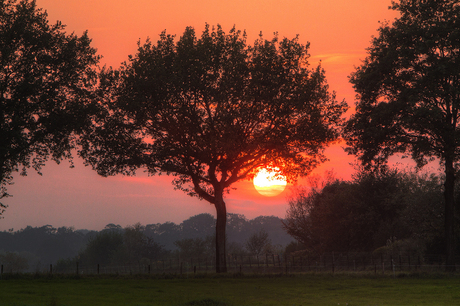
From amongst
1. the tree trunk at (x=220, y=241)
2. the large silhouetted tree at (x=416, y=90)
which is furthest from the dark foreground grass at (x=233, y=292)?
the large silhouetted tree at (x=416, y=90)

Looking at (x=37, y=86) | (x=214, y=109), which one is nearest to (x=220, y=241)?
(x=214, y=109)

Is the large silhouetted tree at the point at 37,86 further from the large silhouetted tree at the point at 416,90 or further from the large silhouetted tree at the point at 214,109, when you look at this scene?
the large silhouetted tree at the point at 416,90

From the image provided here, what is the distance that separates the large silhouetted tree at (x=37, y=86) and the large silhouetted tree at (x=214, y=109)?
3.29m

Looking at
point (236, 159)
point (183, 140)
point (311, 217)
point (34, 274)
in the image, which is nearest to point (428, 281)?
point (236, 159)

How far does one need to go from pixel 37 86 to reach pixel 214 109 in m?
16.0

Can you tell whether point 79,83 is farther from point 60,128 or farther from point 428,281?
point 428,281

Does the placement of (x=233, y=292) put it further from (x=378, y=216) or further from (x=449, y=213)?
(x=378, y=216)

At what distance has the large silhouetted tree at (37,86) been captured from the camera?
126 ft

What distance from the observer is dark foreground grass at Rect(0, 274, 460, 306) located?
82.9ft

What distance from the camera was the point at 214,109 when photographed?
43.6 m

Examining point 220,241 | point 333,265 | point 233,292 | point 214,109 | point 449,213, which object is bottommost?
point 333,265

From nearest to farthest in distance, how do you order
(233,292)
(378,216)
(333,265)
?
(233,292) → (333,265) → (378,216)

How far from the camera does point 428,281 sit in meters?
38.7

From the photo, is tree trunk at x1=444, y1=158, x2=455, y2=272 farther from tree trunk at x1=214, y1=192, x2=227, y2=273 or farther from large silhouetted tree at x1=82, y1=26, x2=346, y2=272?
tree trunk at x1=214, y1=192, x2=227, y2=273
